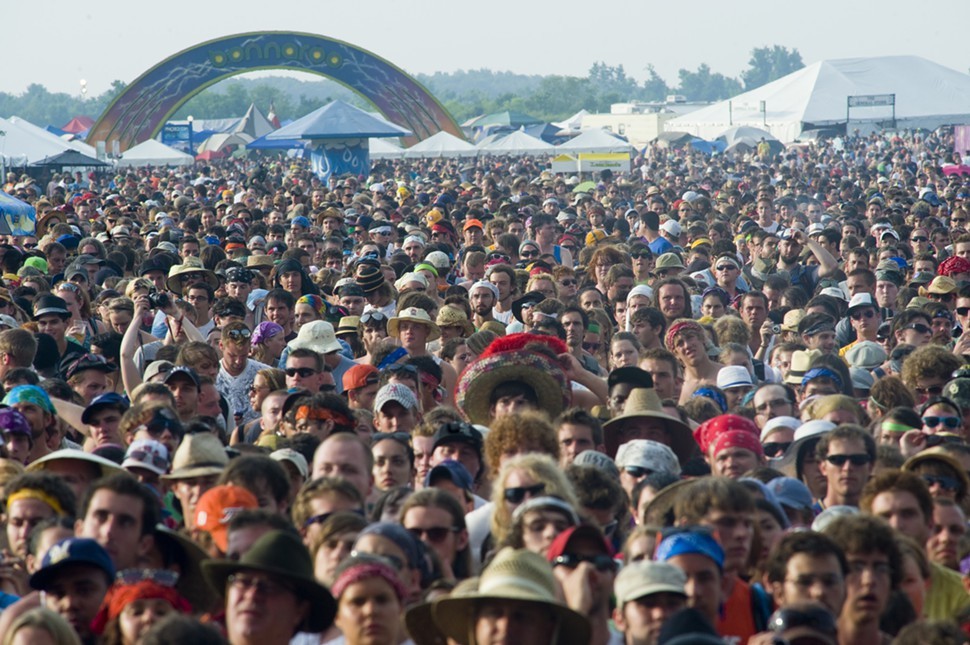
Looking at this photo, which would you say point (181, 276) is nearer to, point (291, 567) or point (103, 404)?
point (103, 404)

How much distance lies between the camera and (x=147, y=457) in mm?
6609

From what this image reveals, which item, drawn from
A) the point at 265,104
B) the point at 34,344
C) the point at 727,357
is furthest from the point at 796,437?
the point at 265,104

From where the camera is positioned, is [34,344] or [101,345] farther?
[101,345]

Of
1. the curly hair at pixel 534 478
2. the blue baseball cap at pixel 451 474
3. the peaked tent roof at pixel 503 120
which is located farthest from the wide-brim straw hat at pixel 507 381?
the peaked tent roof at pixel 503 120

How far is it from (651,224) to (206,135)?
61.6 metres

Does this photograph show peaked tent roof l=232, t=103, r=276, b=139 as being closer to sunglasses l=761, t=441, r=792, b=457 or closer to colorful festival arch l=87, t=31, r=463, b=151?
colorful festival arch l=87, t=31, r=463, b=151

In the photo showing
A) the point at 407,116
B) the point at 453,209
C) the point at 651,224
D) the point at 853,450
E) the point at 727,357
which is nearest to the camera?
the point at 853,450

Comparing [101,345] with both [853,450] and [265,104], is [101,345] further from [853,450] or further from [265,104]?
[265,104]

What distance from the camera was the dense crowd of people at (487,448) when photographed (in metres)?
4.69

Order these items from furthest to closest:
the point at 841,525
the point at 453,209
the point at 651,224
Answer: the point at 453,209 < the point at 651,224 < the point at 841,525

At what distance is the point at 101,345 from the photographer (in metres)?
10.1

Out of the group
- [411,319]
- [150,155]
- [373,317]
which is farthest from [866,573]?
[150,155]

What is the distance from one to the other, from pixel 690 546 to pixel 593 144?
126 ft

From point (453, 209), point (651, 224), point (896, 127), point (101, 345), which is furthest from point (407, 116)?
point (101, 345)
